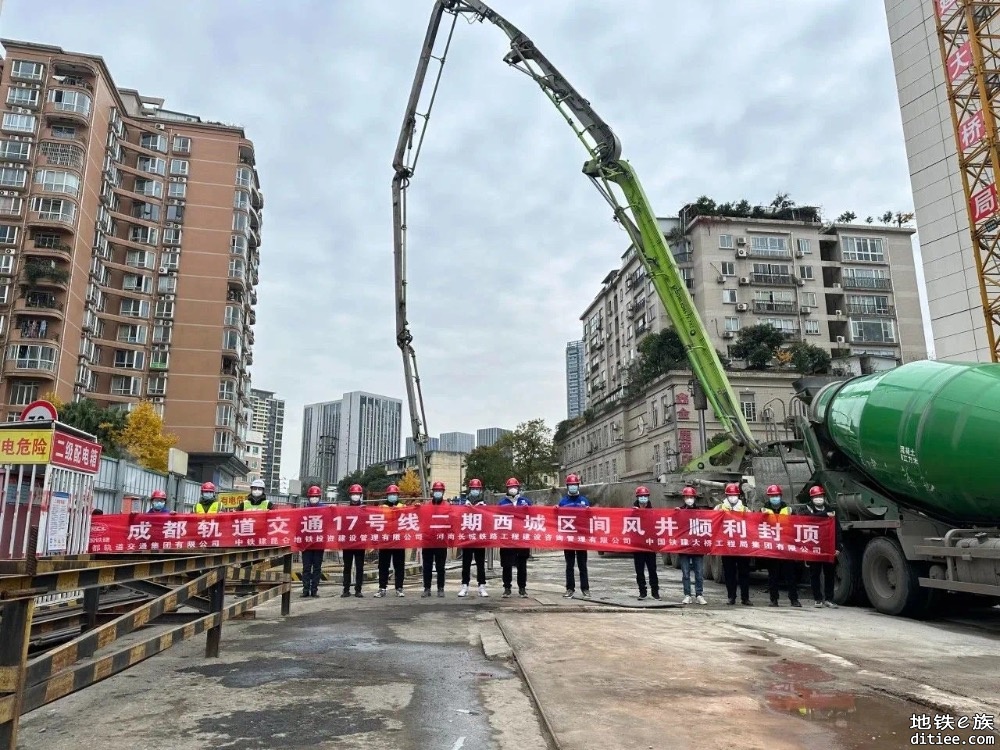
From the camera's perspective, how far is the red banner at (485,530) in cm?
1154

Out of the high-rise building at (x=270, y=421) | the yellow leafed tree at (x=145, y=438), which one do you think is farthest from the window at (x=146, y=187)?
the high-rise building at (x=270, y=421)

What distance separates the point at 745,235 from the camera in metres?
58.4

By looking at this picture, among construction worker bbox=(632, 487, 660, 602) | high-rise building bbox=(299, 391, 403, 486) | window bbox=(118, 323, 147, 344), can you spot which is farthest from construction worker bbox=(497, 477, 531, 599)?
high-rise building bbox=(299, 391, 403, 486)

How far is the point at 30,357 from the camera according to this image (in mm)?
48438

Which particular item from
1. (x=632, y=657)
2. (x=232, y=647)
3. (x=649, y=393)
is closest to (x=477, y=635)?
(x=632, y=657)

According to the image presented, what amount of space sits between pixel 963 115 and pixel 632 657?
112ft

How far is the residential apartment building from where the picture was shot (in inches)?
2237

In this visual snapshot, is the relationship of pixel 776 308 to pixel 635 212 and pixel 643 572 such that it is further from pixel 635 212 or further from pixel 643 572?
pixel 643 572

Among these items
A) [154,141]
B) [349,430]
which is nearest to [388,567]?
[154,141]

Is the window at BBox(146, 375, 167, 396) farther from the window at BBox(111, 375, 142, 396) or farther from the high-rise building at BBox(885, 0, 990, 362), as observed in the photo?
the high-rise building at BBox(885, 0, 990, 362)

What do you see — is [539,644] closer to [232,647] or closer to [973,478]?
[232,647]

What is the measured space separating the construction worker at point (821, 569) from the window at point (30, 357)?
2056 inches

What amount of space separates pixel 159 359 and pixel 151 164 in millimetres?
17497

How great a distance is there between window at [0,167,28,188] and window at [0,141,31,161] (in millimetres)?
826
